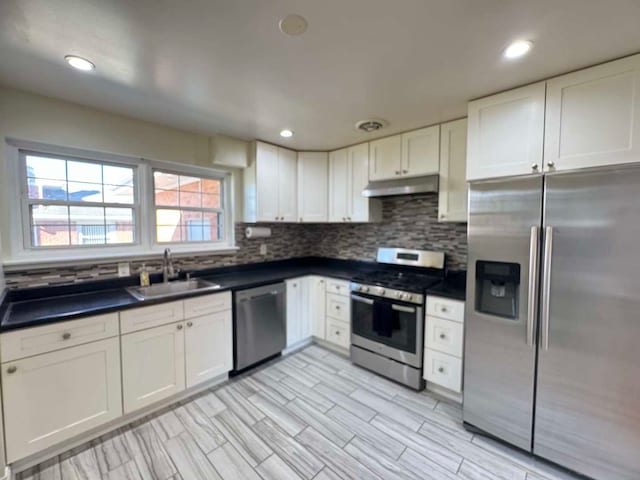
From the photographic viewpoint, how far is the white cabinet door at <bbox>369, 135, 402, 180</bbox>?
2.75m

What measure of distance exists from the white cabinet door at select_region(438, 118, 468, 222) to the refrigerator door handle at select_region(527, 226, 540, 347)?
0.73 m

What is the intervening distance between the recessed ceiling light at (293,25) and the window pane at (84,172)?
2050mm

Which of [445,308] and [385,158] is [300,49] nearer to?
[385,158]

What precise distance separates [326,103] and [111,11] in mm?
1319

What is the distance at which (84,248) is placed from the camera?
88.2 inches

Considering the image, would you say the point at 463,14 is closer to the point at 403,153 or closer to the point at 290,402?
the point at 403,153

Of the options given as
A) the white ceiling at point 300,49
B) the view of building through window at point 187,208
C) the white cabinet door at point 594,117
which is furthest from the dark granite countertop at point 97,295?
the white ceiling at point 300,49

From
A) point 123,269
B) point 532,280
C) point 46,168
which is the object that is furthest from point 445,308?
point 46,168

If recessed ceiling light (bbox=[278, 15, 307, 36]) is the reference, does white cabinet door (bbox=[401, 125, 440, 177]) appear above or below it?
below

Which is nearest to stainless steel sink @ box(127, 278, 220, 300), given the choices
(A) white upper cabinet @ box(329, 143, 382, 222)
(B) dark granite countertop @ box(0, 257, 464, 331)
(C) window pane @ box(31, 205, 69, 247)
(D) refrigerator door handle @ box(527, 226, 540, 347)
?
(B) dark granite countertop @ box(0, 257, 464, 331)

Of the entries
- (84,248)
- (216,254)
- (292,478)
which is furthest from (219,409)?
(84,248)

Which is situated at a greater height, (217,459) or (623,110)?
(623,110)

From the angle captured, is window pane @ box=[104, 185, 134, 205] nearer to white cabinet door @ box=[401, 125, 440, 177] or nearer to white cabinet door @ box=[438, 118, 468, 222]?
white cabinet door @ box=[401, 125, 440, 177]

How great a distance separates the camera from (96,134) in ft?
7.26
